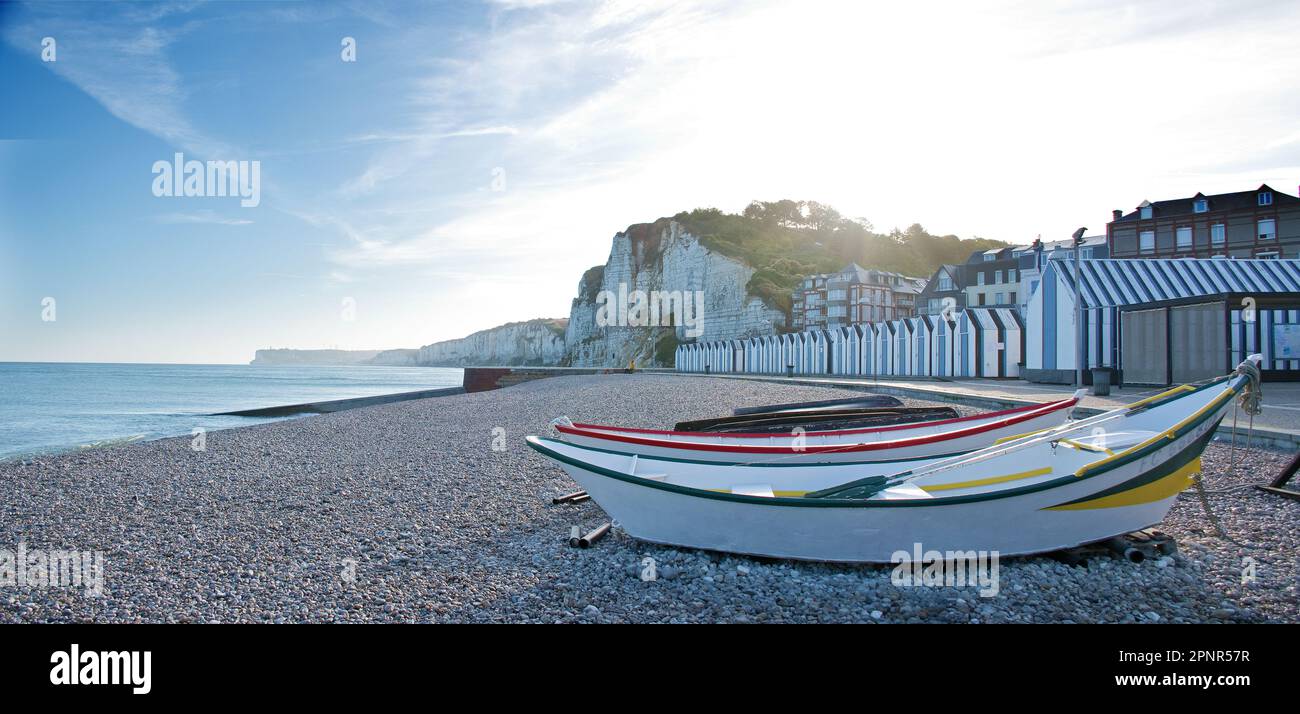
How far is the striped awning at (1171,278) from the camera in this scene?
2142cm

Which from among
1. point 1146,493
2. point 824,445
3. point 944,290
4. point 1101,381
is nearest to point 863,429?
point 824,445

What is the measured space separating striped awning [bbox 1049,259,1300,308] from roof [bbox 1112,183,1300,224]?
30.0 metres

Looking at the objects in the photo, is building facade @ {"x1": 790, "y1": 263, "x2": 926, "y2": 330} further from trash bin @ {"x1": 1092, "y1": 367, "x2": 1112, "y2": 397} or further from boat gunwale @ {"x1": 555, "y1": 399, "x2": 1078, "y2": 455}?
boat gunwale @ {"x1": 555, "y1": 399, "x2": 1078, "y2": 455}

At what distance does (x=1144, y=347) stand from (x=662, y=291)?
63197mm

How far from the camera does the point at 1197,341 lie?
721 inches

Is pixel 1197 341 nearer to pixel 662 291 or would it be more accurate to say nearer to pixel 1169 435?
pixel 1169 435

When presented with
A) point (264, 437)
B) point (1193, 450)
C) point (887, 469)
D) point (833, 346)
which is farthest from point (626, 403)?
point (833, 346)

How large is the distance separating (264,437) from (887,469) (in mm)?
15278

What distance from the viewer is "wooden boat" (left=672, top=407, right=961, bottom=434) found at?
337 inches

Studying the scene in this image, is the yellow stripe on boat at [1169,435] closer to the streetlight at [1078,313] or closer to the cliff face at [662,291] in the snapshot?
the streetlight at [1078,313]

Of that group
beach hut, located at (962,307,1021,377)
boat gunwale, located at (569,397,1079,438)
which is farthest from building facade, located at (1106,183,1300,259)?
boat gunwale, located at (569,397,1079,438)
